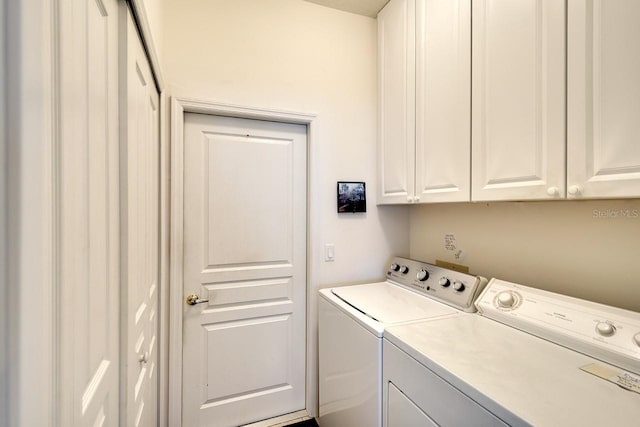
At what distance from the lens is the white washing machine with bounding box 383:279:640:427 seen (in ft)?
2.30

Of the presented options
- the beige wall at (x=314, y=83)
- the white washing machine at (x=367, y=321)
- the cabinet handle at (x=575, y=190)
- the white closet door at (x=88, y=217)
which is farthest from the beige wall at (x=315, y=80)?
the cabinet handle at (x=575, y=190)

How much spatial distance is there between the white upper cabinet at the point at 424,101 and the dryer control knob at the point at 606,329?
0.65m

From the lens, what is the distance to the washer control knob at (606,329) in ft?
2.97

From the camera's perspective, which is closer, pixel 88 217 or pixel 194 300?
pixel 88 217

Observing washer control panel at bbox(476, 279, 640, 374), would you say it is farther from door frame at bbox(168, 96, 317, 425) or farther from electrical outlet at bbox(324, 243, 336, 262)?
door frame at bbox(168, 96, 317, 425)

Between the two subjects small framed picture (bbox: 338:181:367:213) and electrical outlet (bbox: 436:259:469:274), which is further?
small framed picture (bbox: 338:181:367:213)

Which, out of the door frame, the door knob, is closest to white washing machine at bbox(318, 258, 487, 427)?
the door knob

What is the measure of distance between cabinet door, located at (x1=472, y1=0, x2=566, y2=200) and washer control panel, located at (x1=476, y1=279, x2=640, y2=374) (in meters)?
0.44

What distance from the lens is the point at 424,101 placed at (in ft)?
5.11

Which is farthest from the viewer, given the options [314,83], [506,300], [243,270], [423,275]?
[314,83]

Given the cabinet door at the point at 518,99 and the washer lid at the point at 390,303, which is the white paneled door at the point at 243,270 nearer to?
the washer lid at the point at 390,303

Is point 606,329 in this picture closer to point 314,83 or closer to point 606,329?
point 606,329

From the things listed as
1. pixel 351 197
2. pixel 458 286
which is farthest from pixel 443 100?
pixel 458 286

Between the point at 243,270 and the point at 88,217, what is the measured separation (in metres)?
1.26
